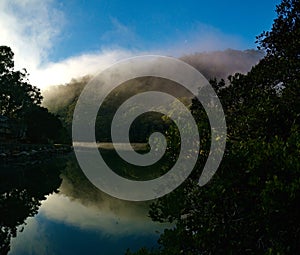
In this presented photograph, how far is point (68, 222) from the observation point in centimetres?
2250

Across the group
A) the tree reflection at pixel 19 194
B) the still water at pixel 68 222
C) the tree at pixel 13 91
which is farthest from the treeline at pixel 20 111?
the still water at pixel 68 222

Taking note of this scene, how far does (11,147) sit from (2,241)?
1938 inches

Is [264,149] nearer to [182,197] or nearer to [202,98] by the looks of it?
[182,197]

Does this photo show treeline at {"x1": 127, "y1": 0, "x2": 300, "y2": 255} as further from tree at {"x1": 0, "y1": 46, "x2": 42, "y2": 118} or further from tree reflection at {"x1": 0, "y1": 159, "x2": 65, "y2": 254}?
tree at {"x1": 0, "y1": 46, "x2": 42, "y2": 118}

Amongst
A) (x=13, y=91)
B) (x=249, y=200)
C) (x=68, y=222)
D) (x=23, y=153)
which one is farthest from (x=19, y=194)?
(x=13, y=91)

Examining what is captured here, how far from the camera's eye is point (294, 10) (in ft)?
39.8

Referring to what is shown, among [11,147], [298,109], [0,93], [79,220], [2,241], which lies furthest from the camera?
[0,93]

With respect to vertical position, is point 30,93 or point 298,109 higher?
point 30,93

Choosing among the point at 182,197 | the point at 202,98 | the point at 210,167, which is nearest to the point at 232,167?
the point at 210,167

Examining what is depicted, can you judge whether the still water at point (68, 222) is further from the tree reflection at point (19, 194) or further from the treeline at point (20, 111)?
the treeline at point (20, 111)

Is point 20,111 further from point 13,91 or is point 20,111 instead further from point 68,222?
point 68,222

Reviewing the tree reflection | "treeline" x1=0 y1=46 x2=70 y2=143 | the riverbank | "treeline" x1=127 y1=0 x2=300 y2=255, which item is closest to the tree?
"treeline" x1=0 y1=46 x2=70 y2=143

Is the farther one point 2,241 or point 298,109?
point 2,241

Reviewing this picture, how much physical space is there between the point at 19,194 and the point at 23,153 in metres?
33.3
